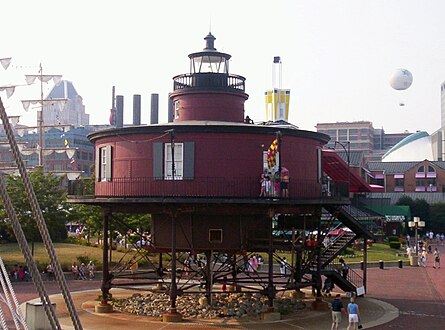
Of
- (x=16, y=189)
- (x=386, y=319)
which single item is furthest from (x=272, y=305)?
(x=16, y=189)

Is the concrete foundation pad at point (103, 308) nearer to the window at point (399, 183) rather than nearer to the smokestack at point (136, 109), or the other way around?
the smokestack at point (136, 109)

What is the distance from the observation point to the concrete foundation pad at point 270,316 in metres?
28.6

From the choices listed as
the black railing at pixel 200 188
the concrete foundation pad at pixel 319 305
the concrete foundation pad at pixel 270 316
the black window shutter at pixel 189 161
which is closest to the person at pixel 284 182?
the black railing at pixel 200 188

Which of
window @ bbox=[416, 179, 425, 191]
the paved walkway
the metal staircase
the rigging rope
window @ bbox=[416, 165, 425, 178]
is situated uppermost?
window @ bbox=[416, 165, 425, 178]

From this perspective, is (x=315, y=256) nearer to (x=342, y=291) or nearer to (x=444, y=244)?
(x=342, y=291)

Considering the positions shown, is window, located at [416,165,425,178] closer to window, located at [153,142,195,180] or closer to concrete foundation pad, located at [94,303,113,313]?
window, located at [153,142,195,180]

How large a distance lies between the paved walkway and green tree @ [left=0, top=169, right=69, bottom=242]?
403 inches

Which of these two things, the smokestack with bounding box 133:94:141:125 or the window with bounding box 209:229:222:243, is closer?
the window with bounding box 209:229:222:243

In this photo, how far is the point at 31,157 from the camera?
143500 mm

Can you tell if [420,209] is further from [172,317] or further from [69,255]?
[172,317]

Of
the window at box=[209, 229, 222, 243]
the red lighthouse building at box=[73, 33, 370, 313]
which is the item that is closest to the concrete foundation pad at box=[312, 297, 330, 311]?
the red lighthouse building at box=[73, 33, 370, 313]

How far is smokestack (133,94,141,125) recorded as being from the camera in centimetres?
6375

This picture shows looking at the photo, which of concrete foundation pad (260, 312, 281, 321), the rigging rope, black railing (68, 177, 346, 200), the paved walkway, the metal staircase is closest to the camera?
the rigging rope

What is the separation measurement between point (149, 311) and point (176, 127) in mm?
8270
